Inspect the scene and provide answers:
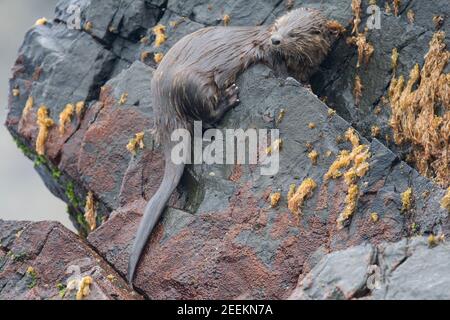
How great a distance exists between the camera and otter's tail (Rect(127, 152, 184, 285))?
723 centimetres

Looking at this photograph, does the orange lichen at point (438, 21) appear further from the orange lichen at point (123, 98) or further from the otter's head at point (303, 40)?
the orange lichen at point (123, 98)

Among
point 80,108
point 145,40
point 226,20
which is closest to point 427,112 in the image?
point 226,20

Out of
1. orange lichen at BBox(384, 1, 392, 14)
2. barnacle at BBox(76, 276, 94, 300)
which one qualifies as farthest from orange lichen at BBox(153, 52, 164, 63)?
barnacle at BBox(76, 276, 94, 300)

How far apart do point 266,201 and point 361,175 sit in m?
0.85

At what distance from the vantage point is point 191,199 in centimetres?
767

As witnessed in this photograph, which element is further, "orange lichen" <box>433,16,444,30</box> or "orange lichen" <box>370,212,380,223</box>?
"orange lichen" <box>433,16,444,30</box>

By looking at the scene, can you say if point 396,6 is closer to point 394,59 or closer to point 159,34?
point 394,59

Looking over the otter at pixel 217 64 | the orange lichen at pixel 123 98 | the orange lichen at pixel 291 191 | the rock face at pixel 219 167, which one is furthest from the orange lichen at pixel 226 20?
the orange lichen at pixel 291 191

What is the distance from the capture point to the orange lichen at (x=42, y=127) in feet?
31.3

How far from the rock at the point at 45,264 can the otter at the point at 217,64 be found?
2.82 ft

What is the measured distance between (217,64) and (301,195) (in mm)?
1849

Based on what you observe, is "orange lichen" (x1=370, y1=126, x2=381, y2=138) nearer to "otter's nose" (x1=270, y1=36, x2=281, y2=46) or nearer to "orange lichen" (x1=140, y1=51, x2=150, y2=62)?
"otter's nose" (x1=270, y1=36, x2=281, y2=46)

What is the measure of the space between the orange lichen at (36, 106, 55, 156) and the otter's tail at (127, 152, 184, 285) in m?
2.19
